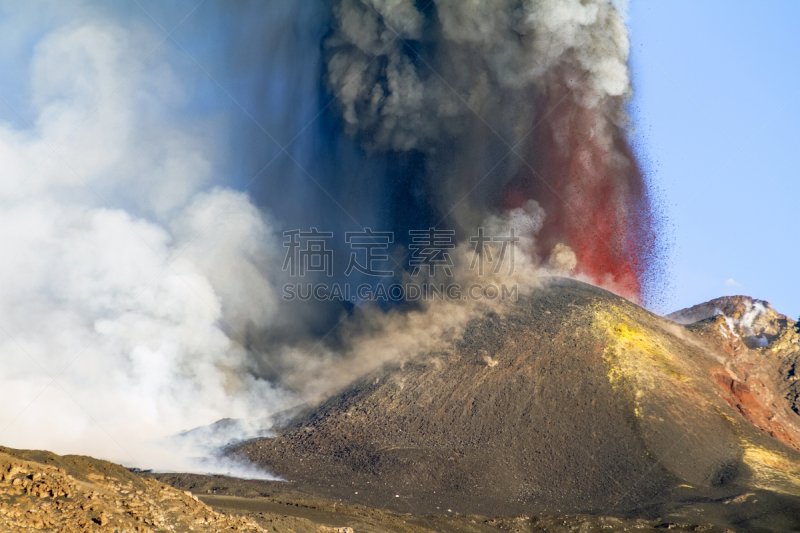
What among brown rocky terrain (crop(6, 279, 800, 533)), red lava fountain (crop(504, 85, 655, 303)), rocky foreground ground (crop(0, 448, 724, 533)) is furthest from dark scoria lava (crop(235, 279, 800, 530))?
red lava fountain (crop(504, 85, 655, 303))

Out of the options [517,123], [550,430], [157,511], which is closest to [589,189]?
[517,123]

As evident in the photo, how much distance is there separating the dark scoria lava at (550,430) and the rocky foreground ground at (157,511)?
1385 millimetres

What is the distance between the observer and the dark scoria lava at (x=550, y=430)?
2275cm

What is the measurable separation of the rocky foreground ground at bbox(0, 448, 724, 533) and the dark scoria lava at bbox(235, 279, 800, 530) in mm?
1385

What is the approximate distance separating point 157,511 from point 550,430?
17.7 meters

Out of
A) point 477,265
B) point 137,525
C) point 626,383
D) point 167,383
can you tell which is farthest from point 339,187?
point 137,525

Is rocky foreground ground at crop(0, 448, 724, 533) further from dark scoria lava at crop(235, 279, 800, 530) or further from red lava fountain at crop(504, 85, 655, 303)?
red lava fountain at crop(504, 85, 655, 303)

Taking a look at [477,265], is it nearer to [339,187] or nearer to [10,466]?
[339,187]

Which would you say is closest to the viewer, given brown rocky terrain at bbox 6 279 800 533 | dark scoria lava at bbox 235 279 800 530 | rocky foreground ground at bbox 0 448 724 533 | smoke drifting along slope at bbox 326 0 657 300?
rocky foreground ground at bbox 0 448 724 533

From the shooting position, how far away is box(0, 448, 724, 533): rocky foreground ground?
1110cm

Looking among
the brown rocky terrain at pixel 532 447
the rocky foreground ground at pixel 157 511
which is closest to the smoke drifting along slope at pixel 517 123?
the brown rocky terrain at pixel 532 447

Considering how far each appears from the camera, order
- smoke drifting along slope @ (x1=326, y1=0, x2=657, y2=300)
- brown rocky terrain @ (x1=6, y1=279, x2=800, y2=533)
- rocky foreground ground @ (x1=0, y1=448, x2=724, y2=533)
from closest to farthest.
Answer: rocky foreground ground @ (x1=0, y1=448, x2=724, y2=533) < brown rocky terrain @ (x1=6, y1=279, x2=800, y2=533) < smoke drifting along slope @ (x1=326, y1=0, x2=657, y2=300)

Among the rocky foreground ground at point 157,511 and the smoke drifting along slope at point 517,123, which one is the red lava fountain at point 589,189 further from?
the rocky foreground ground at point 157,511

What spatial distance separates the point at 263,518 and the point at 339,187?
131 feet
